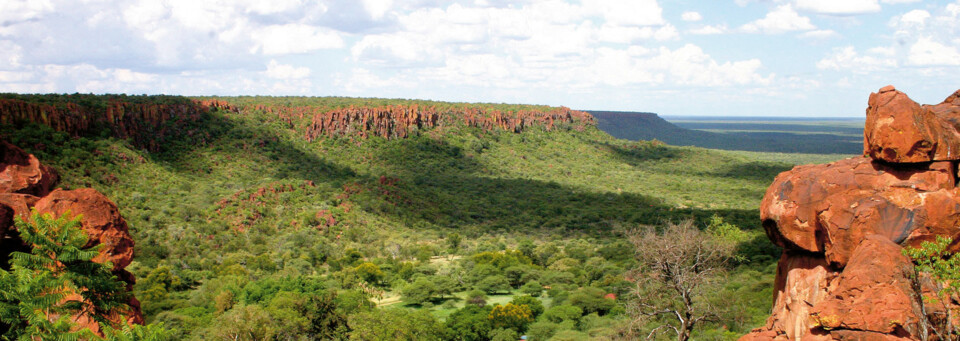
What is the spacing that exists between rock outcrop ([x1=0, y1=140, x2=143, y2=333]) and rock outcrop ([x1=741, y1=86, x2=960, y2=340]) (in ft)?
41.9

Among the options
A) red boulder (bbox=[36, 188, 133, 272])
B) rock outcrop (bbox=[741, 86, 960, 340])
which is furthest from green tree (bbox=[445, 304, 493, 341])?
rock outcrop (bbox=[741, 86, 960, 340])

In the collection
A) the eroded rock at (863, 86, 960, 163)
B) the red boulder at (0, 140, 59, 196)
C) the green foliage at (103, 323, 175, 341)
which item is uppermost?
the eroded rock at (863, 86, 960, 163)

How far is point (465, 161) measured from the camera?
350 ft

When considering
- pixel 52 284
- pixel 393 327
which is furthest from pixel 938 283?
pixel 393 327

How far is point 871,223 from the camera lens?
11.3 metres

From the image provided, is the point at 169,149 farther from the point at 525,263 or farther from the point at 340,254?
the point at 525,263

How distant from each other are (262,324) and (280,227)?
1357 inches

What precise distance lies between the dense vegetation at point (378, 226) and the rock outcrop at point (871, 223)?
4849mm

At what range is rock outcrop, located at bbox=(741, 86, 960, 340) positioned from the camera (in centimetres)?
1005

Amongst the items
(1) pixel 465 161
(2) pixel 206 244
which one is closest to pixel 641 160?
(1) pixel 465 161

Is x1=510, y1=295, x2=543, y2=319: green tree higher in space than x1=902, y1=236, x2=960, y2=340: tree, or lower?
lower

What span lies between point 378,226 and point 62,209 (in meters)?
51.9

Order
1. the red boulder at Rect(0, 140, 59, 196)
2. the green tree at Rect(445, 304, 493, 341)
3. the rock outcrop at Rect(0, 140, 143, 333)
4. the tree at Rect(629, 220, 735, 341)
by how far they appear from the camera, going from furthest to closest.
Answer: the green tree at Rect(445, 304, 493, 341) → the tree at Rect(629, 220, 735, 341) → the red boulder at Rect(0, 140, 59, 196) → the rock outcrop at Rect(0, 140, 143, 333)

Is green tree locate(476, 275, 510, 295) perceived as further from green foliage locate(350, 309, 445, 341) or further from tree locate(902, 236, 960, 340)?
tree locate(902, 236, 960, 340)
